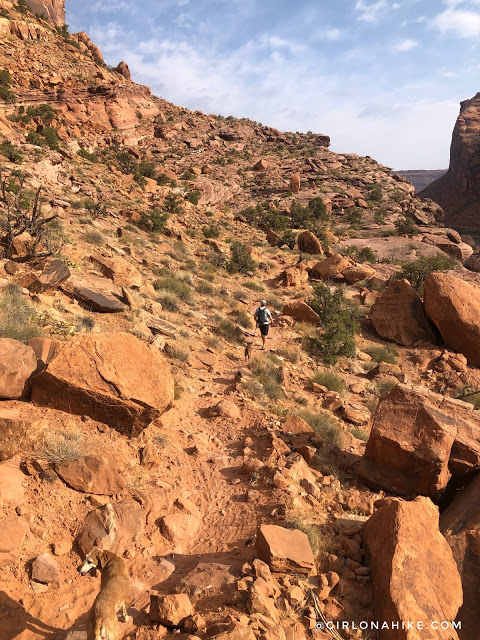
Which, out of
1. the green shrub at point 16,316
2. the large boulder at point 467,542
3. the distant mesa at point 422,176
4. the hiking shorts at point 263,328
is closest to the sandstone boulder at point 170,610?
the large boulder at point 467,542

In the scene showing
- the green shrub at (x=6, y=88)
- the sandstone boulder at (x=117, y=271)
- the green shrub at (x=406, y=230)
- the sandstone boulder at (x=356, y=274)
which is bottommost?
the sandstone boulder at (x=117, y=271)

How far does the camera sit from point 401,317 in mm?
13031

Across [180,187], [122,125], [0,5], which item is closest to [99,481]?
[180,187]

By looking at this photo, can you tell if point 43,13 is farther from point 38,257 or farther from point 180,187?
point 38,257

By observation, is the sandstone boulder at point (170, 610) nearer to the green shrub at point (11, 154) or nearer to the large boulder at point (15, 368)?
the large boulder at point (15, 368)

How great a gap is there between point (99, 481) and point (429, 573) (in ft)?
11.3

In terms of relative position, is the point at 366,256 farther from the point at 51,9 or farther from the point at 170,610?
the point at 51,9

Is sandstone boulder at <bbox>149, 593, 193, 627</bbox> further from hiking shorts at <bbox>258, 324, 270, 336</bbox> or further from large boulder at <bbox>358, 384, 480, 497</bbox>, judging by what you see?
hiking shorts at <bbox>258, 324, 270, 336</bbox>

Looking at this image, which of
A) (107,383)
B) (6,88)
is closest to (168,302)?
(107,383)

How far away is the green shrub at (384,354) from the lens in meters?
11.5

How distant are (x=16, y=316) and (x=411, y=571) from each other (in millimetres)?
6197

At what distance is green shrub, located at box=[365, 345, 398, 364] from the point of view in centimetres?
1148

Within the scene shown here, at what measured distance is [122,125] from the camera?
40.3 m

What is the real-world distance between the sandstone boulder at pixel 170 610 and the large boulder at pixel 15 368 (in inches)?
112
